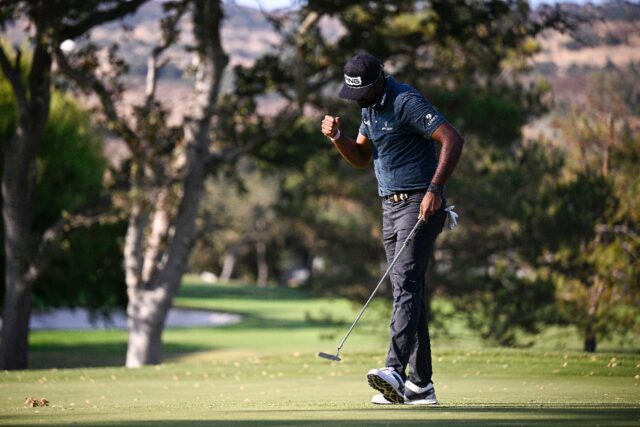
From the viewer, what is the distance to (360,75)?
7367 millimetres

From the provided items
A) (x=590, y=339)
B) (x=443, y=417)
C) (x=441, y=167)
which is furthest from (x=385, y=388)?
(x=590, y=339)

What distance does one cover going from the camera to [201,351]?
3394cm

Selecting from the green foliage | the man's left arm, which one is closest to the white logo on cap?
the man's left arm

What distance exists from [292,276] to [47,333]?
87313 millimetres

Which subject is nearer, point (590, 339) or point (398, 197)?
point (398, 197)

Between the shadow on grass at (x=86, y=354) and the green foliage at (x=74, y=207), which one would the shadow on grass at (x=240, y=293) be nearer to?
the shadow on grass at (x=86, y=354)

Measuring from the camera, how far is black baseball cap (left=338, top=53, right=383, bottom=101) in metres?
7.37

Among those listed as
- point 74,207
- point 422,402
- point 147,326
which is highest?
point 422,402

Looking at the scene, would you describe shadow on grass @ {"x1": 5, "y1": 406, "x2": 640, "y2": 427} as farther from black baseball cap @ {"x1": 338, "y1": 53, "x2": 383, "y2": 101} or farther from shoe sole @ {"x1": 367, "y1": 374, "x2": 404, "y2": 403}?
black baseball cap @ {"x1": 338, "y1": 53, "x2": 383, "y2": 101}

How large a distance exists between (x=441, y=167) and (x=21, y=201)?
15.0 meters

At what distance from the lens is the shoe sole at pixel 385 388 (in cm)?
714

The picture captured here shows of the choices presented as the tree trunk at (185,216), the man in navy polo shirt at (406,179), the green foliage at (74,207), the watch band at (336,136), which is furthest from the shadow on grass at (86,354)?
the man in navy polo shirt at (406,179)

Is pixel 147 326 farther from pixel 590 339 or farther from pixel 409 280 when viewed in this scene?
pixel 409 280

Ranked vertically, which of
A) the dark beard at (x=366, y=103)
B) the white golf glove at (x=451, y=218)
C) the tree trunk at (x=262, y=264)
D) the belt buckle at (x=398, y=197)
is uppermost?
the dark beard at (x=366, y=103)
